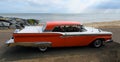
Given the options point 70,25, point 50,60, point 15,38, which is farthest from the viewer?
point 70,25

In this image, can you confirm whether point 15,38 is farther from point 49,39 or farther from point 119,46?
point 119,46

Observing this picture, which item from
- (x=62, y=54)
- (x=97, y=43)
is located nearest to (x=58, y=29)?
(x=62, y=54)

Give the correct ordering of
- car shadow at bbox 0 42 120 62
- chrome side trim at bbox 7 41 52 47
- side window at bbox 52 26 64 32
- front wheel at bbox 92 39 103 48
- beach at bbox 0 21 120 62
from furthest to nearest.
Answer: front wheel at bbox 92 39 103 48 → side window at bbox 52 26 64 32 → chrome side trim at bbox 7 41 52 47 → car shadow at bbox 0 42 120 62 → beach at bbox 0 21 120 62

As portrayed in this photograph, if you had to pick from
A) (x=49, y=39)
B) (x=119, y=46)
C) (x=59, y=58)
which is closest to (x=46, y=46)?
(x=49, y=39)

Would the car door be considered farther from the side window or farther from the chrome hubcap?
the chrome hubcap

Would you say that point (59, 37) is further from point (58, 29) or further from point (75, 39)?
point (75, 39)

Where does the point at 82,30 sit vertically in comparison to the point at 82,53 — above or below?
above

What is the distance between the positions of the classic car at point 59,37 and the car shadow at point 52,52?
284 mm

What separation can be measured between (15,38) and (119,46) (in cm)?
504

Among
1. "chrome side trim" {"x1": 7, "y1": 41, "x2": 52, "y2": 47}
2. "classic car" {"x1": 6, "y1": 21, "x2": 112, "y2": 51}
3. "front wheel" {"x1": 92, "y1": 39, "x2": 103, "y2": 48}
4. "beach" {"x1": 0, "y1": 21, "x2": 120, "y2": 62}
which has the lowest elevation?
"beach" {"x1": 0, "y1": 21, "x2": 120, "y2": 62}

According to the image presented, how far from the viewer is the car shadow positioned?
8781 millimetres

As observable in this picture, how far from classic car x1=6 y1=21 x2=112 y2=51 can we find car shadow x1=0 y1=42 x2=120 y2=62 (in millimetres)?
284

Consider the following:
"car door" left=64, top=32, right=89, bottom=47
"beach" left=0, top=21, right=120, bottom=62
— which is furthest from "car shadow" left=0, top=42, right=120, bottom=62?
"car door" left=64, top=32, right=89, bottom=47

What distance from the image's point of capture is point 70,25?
983cm
